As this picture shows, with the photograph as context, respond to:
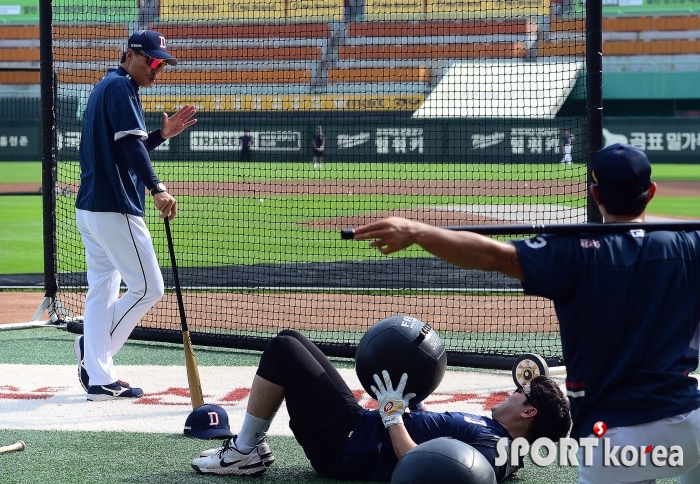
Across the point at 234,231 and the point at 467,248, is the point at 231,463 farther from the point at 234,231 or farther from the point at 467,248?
the point at 234,231

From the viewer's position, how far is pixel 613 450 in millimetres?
3008

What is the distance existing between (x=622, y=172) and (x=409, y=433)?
5.92 feet

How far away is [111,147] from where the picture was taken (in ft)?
20.6

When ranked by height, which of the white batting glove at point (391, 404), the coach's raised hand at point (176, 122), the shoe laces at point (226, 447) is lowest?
the shoe laces at point (226, 447)

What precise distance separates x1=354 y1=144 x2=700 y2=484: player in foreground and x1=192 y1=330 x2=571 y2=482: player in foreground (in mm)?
1168

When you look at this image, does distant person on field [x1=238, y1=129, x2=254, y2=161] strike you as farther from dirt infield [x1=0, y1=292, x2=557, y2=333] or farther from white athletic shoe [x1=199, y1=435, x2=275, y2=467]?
white athletic shoe [x1=199, y1=435, x2=275, y2=467]

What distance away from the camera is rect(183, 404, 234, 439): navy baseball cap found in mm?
5355

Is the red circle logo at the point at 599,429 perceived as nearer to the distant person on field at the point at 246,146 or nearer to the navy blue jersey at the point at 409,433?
the navy blue jersey at the point at 409,433

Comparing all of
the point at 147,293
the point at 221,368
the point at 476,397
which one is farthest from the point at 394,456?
the point at 221,368

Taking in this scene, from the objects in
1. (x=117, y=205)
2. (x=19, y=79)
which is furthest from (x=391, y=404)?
(x=19, y=79)

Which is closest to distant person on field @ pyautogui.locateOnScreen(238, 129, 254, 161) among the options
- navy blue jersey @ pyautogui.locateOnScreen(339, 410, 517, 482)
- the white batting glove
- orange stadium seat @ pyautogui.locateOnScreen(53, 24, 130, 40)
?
orange stadium seat @ pyautogui.locateOnScreen(53, 24, 130, 40)

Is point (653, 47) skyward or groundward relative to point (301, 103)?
skyward

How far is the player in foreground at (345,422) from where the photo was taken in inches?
168

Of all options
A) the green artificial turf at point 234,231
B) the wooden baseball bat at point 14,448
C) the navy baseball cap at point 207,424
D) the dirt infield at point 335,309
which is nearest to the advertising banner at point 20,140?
the green artificial turf at point 234,231
